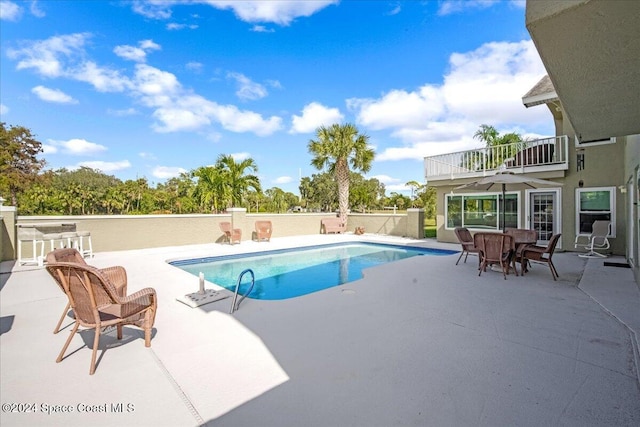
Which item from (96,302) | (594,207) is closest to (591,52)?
(96,302)

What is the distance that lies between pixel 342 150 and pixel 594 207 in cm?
1070

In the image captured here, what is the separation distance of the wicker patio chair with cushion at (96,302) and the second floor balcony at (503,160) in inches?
466

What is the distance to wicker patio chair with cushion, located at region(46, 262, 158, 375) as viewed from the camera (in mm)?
2871

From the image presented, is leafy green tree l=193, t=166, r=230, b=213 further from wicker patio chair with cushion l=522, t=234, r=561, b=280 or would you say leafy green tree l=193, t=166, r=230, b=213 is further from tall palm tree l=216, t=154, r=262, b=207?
wicker patio chair with cushion l=522, t=234, r=561, b=280

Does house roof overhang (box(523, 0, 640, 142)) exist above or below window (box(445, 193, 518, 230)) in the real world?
above

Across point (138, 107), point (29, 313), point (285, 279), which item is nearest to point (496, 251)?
point (285, 279)

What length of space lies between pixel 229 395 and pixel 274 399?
15.1 inches

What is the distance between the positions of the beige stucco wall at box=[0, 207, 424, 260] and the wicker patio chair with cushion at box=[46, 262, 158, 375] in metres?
8.94

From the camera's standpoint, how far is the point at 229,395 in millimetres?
2477

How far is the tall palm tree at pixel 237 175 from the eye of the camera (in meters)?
16.3

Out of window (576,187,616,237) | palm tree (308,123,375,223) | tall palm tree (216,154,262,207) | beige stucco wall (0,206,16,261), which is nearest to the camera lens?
beige stucco wall (0,206,16,261)

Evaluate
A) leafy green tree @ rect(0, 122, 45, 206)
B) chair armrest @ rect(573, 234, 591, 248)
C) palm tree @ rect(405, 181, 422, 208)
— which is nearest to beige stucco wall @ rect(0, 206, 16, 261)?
chair armrest @ rect(573, 234, 591, 248)

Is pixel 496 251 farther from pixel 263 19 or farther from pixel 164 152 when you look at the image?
pixel 164 152

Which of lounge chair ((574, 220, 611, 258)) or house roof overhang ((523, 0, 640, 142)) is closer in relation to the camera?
house roof overhang ((523, 0, 640, 142))
